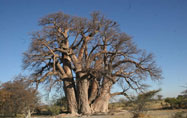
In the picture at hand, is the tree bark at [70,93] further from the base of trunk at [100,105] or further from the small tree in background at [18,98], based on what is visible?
the small tree in background at [18,98]

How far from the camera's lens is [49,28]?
15.6m

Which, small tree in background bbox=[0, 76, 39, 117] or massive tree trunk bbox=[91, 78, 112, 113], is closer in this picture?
small tree in background bbox=[0, 76, 39, 117]

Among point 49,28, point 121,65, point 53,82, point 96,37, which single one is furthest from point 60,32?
point 121,65

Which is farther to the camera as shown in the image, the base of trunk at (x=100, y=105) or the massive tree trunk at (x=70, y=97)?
the base of trunk at (x=100, y=105)

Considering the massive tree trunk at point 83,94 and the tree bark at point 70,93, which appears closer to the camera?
the massive tree trunk at point 83,94

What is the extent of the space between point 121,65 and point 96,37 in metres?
3.00

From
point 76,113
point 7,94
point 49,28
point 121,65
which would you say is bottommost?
point 76,113

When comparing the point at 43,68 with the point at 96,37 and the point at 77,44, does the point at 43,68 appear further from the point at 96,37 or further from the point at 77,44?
the point at 96,37

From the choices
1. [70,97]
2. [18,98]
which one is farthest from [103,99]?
[18,98]

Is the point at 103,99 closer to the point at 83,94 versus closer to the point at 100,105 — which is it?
the point at 100,105

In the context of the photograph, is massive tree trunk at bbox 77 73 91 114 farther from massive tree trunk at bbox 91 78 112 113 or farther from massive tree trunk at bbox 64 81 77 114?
massive tree trunk at bbox 91 78 112 113

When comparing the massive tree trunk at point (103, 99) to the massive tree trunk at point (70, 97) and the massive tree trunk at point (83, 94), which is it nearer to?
the massive tree trunk at point (83, 94)

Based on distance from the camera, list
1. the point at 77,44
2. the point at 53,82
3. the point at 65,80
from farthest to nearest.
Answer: the point at 77,44
the point at 65,80
the point at 53,82

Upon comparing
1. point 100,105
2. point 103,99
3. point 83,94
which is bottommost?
point 100,105
